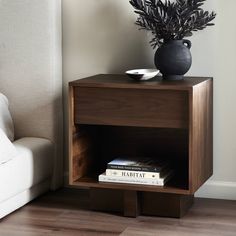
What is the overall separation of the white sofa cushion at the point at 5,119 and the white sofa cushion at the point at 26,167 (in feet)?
0.22

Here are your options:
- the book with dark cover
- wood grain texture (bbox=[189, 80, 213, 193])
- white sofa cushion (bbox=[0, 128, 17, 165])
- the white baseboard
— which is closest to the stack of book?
the book with dark cover

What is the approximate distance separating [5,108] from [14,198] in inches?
21.6

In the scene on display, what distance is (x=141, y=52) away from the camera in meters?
3.54

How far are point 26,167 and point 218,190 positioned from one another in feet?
3.30

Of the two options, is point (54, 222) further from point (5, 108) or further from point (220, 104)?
point (220, 104)

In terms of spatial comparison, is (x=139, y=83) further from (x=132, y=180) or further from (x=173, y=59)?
(x=132, y=180)

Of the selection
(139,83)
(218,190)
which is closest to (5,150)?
(139,83)

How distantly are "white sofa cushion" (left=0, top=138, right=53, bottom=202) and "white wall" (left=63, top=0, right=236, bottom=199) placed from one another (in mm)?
397

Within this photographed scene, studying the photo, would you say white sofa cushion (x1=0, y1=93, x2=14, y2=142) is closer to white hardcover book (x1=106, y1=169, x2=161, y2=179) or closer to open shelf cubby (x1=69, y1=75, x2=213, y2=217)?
open shelf cubby (x1=69, y1=75, x2=213, y2=217)

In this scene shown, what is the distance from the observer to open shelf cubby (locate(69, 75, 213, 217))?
308 cm

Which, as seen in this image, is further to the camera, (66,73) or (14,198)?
(66,73)

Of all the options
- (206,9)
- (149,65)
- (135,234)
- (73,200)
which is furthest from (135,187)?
(206,9)

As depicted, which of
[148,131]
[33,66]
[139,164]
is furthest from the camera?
[33,66]

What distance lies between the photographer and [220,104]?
346 centimetres
